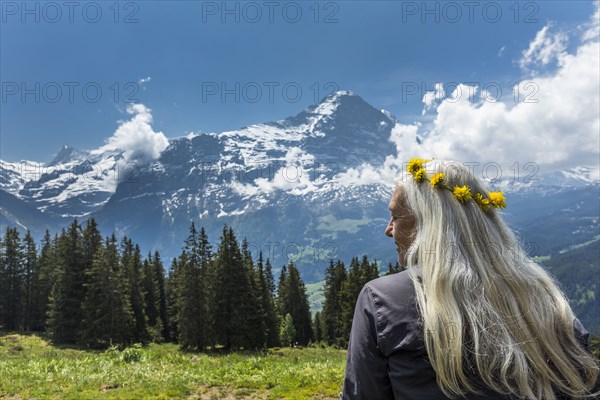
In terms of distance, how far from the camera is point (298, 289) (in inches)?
2879

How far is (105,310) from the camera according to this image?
4197 centimetres

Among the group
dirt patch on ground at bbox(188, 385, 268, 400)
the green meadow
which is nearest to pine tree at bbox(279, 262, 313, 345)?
the green meadow

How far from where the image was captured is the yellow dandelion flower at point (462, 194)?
2846mm

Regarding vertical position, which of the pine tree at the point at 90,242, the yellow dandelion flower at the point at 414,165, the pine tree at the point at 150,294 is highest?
the pine tree at the point at 90,242

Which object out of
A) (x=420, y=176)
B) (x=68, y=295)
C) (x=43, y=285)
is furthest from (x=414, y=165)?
(x=43, y=285)

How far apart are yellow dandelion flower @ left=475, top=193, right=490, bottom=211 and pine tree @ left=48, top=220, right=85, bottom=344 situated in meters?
49.4

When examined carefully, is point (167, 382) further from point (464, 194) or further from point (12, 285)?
point (12, 285)

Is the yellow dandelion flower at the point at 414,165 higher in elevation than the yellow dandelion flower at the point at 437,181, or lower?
higher

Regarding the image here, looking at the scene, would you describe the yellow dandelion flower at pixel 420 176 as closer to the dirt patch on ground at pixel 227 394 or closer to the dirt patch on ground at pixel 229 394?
the dirt patch on ground at pixel 229 394

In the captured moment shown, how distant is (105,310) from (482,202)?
46150mm

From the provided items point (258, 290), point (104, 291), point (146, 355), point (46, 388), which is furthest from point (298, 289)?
point (46, 388)

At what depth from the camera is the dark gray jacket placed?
2.49 meters

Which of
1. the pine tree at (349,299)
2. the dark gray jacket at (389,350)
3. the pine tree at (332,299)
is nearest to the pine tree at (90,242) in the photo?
the pine tree at (349,299)

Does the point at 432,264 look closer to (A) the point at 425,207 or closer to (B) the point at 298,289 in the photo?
(A) the point at 425,207
